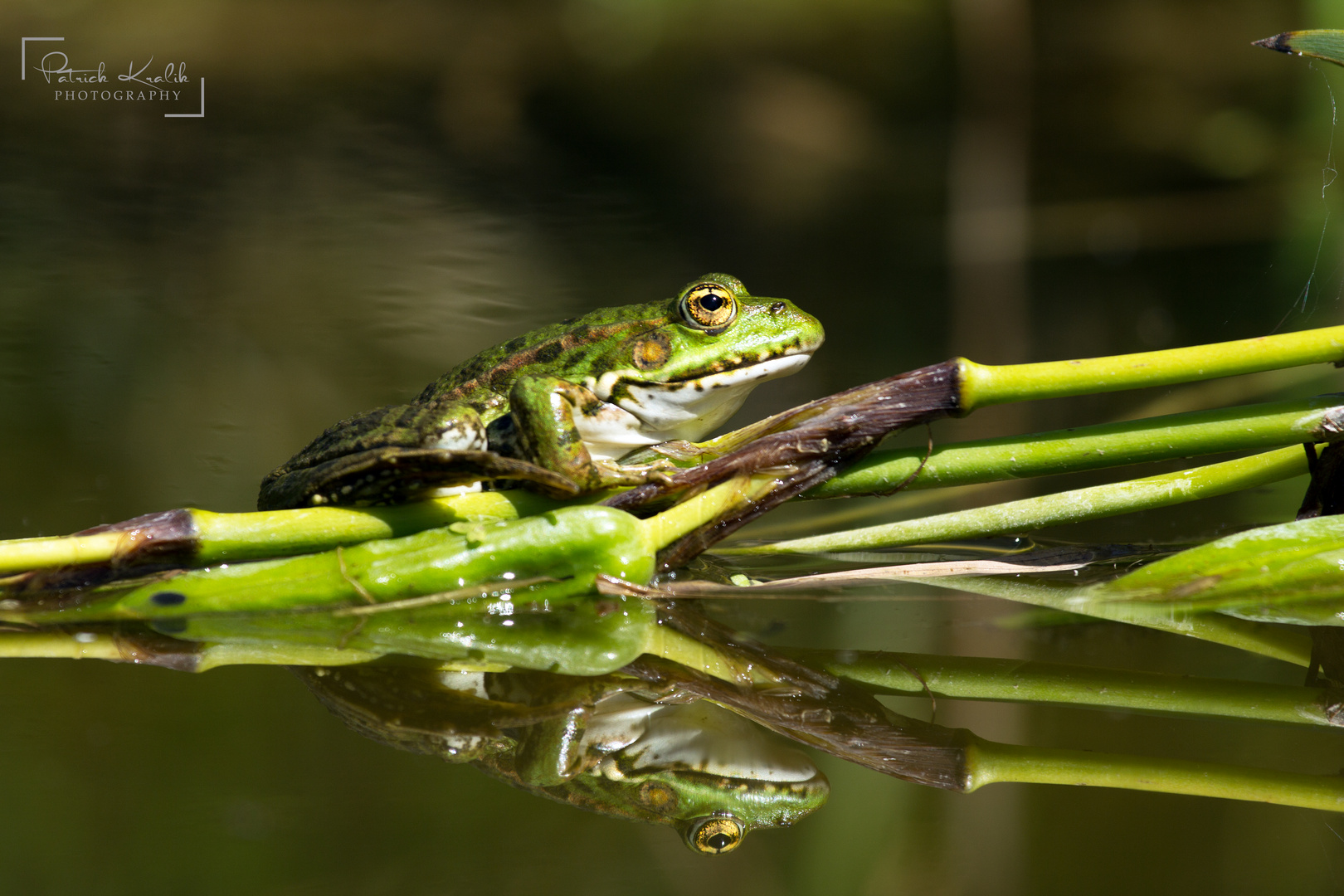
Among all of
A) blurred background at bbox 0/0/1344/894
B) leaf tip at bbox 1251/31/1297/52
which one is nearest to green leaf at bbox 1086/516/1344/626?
blurred background at bbox 0/0/1344/894

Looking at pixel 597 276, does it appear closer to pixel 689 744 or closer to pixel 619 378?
pixel 619 378

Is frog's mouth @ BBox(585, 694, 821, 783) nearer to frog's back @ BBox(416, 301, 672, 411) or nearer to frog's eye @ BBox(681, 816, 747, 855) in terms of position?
frog's eye @ BBox(681, 816, 747, 855)

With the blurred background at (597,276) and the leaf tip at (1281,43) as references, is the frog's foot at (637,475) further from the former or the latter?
the leaf tip at (1281,43)

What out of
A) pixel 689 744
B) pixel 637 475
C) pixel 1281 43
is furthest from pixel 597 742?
pixel 1281 43

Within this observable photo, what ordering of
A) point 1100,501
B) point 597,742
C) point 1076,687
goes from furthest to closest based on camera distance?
point 1100,501 < point 1076,687 < point 597,742

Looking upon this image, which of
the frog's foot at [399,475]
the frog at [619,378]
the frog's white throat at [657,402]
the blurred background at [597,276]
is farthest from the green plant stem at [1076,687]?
the frog's white throat at [657,402]

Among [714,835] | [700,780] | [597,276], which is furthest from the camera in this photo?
[597,276]

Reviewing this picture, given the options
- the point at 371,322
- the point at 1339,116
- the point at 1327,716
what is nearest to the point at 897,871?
the point at 1327,716
